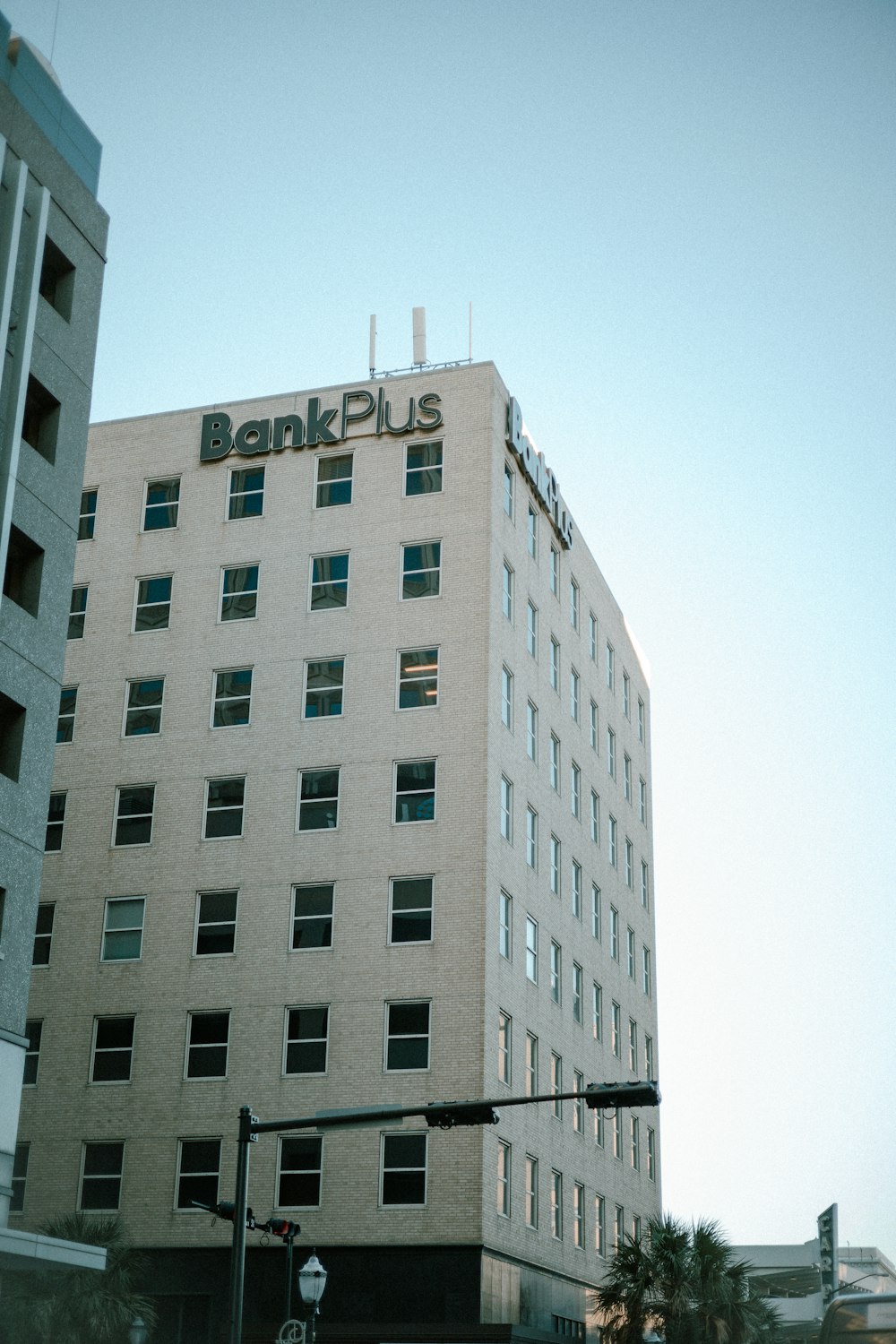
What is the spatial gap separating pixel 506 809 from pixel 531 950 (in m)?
4.64

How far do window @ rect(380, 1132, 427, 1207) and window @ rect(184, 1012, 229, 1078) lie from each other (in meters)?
5.51

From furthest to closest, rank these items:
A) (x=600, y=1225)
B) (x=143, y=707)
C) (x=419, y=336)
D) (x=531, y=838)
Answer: (x=419, y=336) < (x=600, y=1225) < (x=531, y=838) < (x=143, y=707)

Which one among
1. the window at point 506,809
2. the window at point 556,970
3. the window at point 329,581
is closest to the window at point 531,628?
the window at point 506,809

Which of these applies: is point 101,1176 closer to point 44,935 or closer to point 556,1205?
point 44,935

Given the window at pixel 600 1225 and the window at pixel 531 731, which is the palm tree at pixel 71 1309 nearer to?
the window at pixel 600 1225

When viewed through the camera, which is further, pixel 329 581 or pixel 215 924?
pixel 329 581

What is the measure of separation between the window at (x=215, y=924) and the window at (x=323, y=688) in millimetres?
6121

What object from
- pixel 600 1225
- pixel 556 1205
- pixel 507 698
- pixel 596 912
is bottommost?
pixel 600 1225

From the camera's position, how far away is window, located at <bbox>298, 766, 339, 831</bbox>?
47.4m

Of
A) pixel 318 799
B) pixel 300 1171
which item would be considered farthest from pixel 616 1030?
pixel 300 1171

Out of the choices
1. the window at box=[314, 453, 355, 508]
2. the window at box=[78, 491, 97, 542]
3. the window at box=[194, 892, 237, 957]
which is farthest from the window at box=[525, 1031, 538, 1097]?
the window at box=[78, 491, 97, 542]

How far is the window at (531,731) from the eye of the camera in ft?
168

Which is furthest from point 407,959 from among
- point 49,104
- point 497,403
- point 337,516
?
point 49,104

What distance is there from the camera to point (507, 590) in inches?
2012
